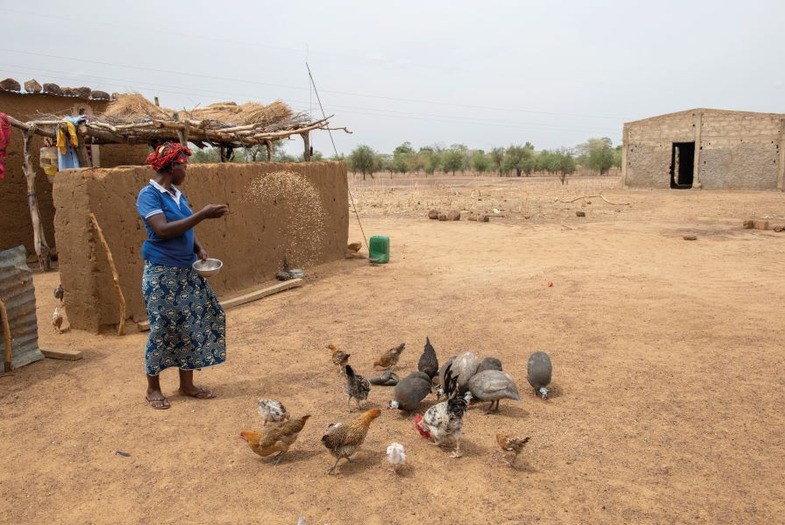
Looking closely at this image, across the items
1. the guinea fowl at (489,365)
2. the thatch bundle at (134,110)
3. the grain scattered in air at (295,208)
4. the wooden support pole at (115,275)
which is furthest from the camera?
the thatch bundle at (134,110)

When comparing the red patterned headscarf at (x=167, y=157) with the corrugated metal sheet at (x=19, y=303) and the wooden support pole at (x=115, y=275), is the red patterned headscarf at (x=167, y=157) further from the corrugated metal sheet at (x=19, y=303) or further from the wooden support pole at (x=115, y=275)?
the wooden support pole at (x=115, y=275)

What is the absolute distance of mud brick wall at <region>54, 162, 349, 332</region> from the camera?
243 inches

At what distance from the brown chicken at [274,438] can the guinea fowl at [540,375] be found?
1923 mm

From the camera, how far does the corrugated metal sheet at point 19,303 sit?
17.1ft

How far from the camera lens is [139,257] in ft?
21.5

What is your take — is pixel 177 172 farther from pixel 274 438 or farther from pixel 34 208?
pixel 34 208

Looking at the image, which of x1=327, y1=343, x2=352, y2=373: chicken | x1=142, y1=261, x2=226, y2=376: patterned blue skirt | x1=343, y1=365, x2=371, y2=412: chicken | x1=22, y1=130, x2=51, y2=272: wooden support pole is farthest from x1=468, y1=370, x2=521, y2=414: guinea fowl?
x1=22, y1=130, x2=51, y2=272: wooden support pole

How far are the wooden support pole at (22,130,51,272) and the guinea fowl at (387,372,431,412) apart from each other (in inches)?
314

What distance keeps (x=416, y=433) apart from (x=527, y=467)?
0.83 metres

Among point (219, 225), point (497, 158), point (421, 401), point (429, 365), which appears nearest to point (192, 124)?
point (219, 225)

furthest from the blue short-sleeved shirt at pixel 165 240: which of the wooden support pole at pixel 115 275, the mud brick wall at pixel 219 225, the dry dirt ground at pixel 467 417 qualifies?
the mud brick wall at pixel 219 225

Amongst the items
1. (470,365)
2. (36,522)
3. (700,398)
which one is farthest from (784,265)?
(36,522)

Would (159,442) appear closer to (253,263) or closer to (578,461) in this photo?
(578,461)

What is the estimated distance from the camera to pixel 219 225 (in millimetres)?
7961
